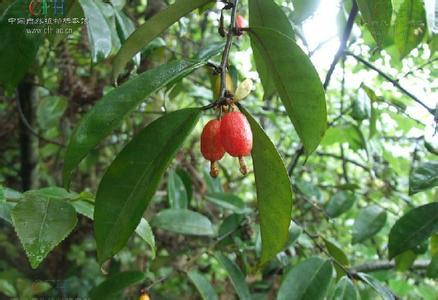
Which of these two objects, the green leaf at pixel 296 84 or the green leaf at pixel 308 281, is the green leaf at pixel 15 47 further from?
the green leaf at pixel 308 281

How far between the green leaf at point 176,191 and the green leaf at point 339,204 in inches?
18.6

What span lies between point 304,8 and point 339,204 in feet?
2.78

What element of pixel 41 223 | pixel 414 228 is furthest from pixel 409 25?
pixel 41 223

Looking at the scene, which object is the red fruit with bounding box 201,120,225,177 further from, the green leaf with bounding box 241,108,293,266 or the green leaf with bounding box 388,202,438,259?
the green leaf with bounding box 388,202,438,259

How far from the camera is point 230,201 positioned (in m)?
1.44

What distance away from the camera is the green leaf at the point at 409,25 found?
0.99 metres

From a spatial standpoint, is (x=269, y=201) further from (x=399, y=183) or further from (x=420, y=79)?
(x=399, y=183)

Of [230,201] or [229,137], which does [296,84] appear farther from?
[230,201]

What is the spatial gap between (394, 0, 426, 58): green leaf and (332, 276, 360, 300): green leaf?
503 millimetres

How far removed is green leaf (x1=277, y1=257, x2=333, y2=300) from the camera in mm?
1036

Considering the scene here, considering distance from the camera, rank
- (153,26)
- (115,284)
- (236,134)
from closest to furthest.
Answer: (236,134)
(153,26)
(115,284)

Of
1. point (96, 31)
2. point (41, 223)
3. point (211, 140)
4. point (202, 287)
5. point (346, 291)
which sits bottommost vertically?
point (202, 287)

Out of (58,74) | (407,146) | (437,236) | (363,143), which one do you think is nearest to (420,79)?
(363,143)

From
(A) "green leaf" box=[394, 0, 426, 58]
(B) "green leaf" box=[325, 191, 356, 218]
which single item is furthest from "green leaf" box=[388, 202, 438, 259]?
(B) "green leaf" box=[325, 191, 356, 218]
